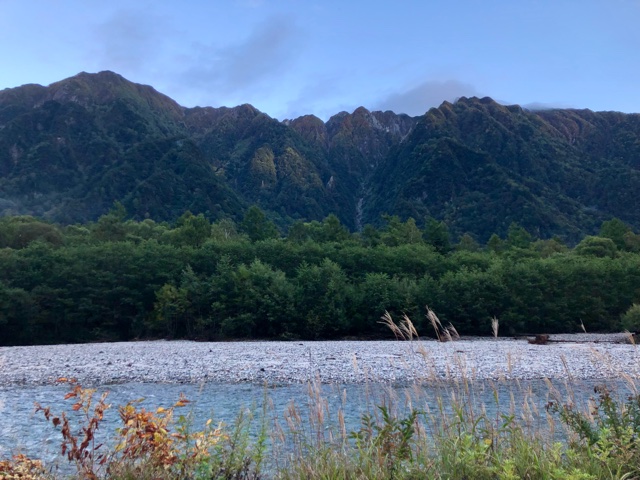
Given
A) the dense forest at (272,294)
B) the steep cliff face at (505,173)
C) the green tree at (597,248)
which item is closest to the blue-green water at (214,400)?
the dense forest at (272,294)

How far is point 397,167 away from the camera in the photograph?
516ft

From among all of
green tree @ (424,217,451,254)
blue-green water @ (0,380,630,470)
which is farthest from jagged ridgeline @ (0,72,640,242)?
blue-green water @ (0,380,630,470)

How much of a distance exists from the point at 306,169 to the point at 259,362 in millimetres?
138044

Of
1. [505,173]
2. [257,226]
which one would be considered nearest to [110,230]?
[257,226]

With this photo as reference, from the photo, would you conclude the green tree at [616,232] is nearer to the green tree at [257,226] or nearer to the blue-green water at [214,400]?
the green tree at [257,226]

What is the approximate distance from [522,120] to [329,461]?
165601mm

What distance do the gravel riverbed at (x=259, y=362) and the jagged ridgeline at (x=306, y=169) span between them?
75.0 metres

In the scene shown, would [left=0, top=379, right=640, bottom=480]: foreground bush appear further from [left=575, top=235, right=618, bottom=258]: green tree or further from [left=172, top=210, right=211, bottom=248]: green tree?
[left=575, top=235, right=618, bottom=258]: green tree

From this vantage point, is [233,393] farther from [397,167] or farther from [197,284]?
[397,167]

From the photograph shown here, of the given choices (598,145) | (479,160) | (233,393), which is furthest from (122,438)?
(598,145)

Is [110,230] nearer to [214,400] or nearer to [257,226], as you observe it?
[257,226]

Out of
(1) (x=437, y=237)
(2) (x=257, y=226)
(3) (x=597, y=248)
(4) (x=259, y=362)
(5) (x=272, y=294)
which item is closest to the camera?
(4) (x=259, y=362)

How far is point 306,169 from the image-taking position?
159500mm

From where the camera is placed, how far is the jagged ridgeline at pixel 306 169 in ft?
353
